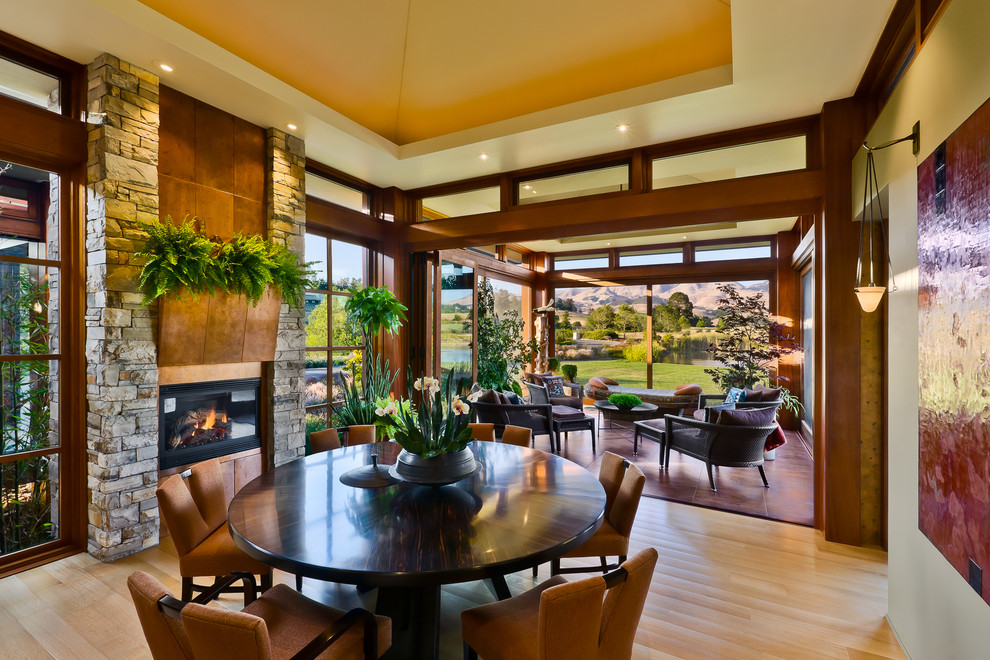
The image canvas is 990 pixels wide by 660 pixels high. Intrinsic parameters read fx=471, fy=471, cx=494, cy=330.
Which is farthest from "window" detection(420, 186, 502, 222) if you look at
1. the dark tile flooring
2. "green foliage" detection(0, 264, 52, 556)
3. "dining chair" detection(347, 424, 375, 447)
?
"green foliage" detection(0, 264, 52, 556)

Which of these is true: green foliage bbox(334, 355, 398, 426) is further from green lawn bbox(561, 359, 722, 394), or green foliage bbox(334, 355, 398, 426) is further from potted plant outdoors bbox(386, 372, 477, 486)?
green lawn bbox(561, 359, 722, 394)

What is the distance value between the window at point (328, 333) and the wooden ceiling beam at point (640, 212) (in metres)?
0.90

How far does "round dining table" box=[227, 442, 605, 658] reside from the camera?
1.53m

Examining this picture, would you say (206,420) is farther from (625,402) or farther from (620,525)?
(625,402)

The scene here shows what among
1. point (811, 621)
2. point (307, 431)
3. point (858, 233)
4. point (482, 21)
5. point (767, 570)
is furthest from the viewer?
point (307, 431)

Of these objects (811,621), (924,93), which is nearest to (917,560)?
(811,621)

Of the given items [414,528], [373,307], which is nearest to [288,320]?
[373,307]

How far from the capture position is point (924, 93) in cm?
210

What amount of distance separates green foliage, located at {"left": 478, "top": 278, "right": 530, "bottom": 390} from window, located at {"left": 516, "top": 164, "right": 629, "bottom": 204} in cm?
301

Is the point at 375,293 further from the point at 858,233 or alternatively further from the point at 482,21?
the point at 858,233

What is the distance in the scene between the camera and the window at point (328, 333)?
4828mm

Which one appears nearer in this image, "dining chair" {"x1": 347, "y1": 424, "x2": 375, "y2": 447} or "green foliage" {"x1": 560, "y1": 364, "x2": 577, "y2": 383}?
"dining chair" {"x1": 347, "y1": 424, "x2": 375, "y2": 447}

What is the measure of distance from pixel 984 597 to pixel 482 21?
4225mm

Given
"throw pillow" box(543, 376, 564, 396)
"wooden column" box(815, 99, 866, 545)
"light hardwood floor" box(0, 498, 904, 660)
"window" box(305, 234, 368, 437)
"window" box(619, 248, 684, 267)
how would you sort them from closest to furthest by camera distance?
1. "light hardwood floor" box(0, 498, 904, 660)
2. "wooden column" box(815, 99, 866, 545)
3. "window" box(305, 234, 368, 437)
4. "throw pillow" box(543, 376, 564, 396)
5. "window" box(619, 248, 684, 267)
